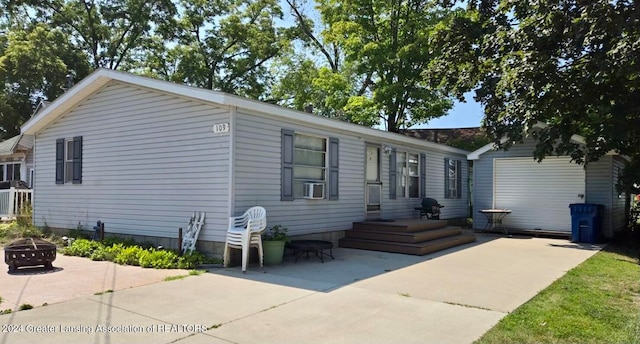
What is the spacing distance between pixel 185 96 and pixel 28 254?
3.77 meters

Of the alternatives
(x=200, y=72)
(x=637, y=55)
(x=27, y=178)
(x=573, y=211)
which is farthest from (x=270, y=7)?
(x=637, y=55)

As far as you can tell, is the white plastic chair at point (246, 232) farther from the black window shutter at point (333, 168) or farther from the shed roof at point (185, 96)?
the black window shutter at point (333, 168)

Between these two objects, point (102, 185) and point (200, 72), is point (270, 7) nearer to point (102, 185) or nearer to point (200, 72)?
point (200, 72)

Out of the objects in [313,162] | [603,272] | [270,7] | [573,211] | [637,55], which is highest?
[270,7]

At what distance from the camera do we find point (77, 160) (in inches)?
430

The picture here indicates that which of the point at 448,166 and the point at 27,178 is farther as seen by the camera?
the point at 27,178

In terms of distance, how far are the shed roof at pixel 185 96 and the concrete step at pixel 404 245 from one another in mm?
2675

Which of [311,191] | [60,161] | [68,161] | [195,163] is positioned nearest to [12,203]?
[60,161]

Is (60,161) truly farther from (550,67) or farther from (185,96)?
(550,67)

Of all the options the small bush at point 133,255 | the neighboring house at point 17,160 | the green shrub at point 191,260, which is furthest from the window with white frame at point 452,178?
the neighboring house at point 17,160

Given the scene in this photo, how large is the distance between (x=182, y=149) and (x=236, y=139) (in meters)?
1.44

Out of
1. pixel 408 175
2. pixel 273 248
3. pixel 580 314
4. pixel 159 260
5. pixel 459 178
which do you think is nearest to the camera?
pixel 580 314

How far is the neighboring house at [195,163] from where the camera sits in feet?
26.6

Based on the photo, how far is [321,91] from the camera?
2475 cm
